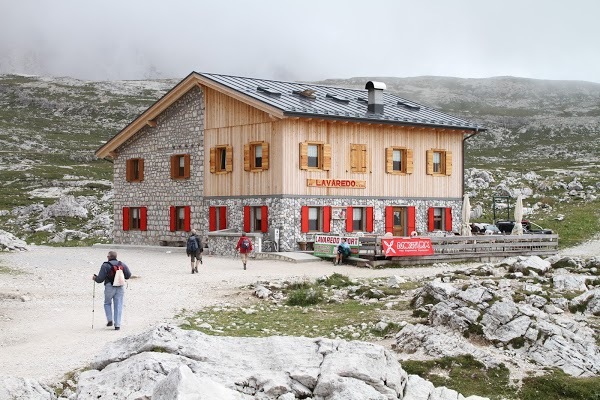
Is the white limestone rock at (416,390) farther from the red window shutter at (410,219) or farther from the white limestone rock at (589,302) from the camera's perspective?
the red window shutter at (410,219)

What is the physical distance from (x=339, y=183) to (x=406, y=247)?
7124mm

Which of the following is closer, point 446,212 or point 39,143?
point 446,212

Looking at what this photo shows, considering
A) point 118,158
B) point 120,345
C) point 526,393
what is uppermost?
point 118,158

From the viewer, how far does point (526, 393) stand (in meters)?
13.3

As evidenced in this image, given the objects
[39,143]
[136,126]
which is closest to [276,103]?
[136,126]

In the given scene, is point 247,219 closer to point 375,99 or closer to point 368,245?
point 368,245

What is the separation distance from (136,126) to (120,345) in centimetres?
3648

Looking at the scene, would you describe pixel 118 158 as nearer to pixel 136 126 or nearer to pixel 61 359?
pixel 136 126

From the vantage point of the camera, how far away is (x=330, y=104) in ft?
132

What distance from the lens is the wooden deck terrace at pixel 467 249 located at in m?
32.4

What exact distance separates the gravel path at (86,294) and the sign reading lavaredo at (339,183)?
5.71 meters

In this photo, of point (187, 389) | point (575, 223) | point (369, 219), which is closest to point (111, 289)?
point (187, 389)

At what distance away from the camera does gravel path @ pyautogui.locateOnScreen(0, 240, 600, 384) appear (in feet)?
48.1

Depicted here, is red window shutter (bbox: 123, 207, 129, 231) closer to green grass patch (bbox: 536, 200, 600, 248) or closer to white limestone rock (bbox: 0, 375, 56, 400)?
green grass patch (bbox: 536, 200, 600, 248)
